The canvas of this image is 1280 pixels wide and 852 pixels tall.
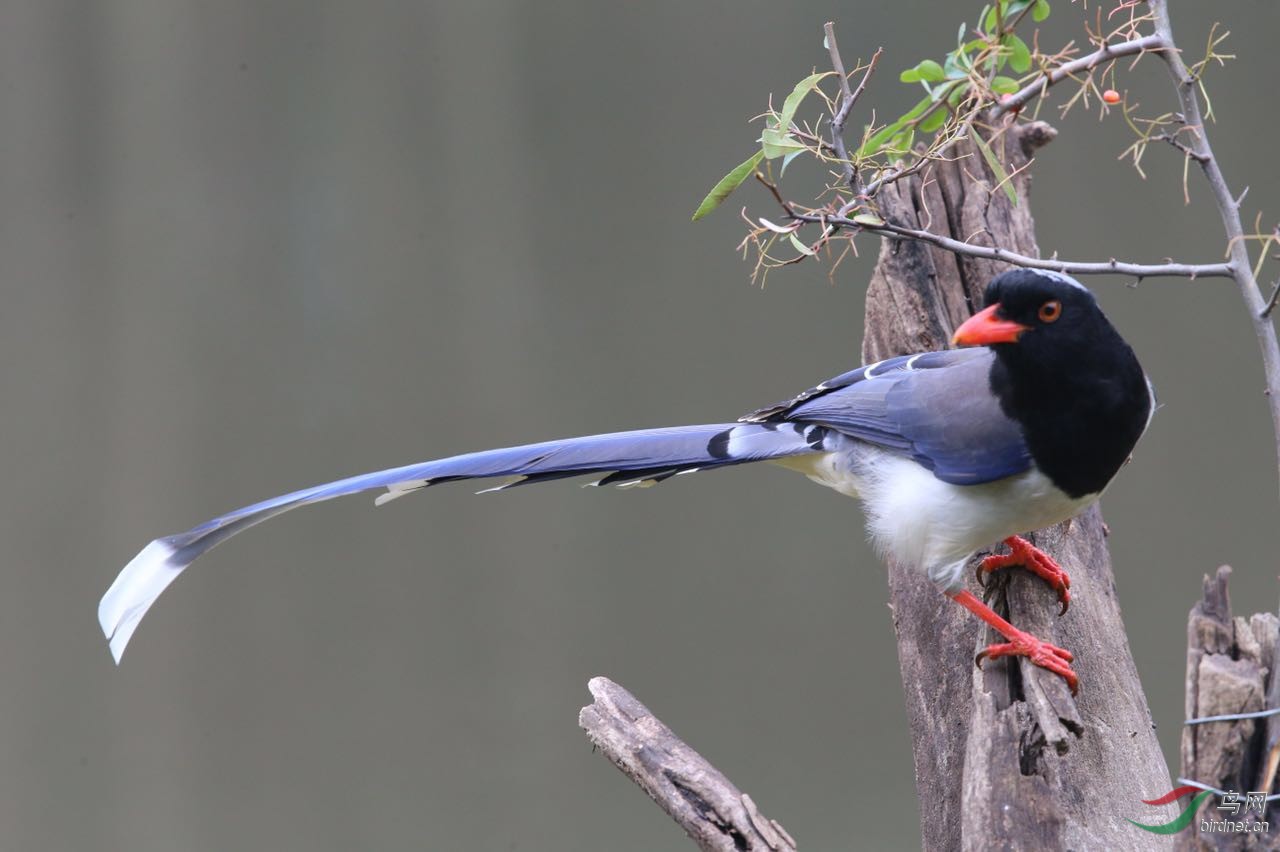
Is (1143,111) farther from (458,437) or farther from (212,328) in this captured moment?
(212,328)

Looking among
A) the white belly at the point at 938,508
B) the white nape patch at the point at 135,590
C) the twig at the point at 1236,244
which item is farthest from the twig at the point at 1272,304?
the white nape patch at the point at 135,590

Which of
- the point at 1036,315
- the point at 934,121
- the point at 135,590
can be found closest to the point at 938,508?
the point at 1036,315

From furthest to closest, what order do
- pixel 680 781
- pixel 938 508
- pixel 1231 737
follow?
pixel 938 508 < pixel 680 781 < pixel 1231 737

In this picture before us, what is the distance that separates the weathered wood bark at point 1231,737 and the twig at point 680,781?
0.45 m

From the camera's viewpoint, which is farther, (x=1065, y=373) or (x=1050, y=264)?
(x=1065, y=373)

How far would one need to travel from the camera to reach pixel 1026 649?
1.45 m

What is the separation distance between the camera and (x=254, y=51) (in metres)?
2.94

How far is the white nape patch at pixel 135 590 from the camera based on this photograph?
4.87 feet

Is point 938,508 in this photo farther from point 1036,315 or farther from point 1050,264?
point 1050,264

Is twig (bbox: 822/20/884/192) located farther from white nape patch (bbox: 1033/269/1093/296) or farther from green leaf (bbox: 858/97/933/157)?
white nape patch (bbox: 1033/269/1093/296)

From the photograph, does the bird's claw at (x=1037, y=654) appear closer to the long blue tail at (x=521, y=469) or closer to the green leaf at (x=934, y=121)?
the long blue tail at (x=521, y=469)

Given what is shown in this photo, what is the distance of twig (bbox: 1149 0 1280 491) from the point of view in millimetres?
1054

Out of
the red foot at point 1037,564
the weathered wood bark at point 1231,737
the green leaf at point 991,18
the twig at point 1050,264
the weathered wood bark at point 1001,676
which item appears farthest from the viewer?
the red foot at point 1037,564

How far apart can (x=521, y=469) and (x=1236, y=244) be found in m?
0.89
